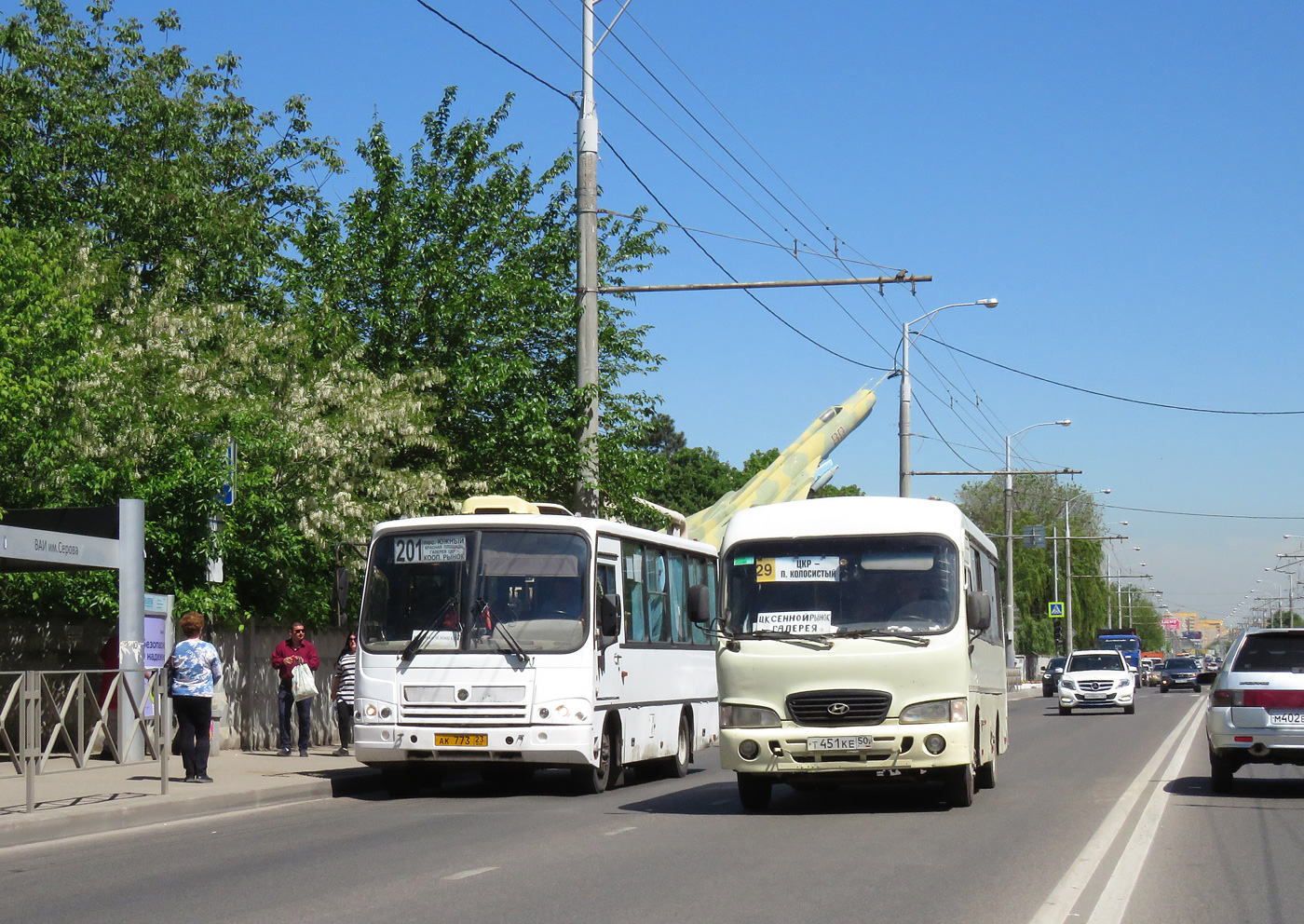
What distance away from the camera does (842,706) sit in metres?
13.6

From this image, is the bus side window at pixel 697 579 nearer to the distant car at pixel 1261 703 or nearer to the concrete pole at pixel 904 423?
the distant car at pixel 1261 703

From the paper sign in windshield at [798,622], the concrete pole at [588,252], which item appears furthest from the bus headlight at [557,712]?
the concrete pole at [588,252]

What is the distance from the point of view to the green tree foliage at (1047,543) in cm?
9788

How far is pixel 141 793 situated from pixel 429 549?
3726mm

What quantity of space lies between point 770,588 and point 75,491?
1092 cm

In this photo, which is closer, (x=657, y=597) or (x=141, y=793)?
(x=141, y=793)

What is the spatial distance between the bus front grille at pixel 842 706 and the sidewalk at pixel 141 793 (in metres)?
5.47

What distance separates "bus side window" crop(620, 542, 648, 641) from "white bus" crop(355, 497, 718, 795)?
379 mm

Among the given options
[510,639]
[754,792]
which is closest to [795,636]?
[754,792]

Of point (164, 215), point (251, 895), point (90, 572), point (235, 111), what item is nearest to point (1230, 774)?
point (251, 895)

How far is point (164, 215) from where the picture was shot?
34.2 m

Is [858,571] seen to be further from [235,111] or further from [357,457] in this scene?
[235,111]

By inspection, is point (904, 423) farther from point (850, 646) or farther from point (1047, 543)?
point (1047, 543)

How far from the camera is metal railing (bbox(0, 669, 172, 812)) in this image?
42.4 ft
